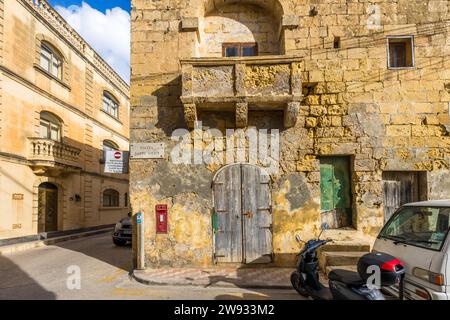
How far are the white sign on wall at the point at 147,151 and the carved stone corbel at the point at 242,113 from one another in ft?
6.42

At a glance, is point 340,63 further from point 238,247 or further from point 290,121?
point 238,247

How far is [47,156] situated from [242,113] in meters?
10.6

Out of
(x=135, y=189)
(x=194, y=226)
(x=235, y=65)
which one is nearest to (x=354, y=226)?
(x=194, y=226)

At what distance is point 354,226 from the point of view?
6.67 m

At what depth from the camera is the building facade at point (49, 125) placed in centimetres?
1126

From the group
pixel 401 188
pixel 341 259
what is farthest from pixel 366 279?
pixel 401 188

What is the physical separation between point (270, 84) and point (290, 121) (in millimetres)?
993

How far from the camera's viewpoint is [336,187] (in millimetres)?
6898

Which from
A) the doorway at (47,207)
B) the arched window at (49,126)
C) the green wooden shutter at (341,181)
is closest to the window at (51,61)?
the arched window at (49,126)

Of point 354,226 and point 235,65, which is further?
point 354,226

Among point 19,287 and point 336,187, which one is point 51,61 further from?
point 336,187

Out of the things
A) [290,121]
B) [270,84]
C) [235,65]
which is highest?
[235,65]

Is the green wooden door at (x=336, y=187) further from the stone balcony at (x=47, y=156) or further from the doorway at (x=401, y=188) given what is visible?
the stone balcony at (x=47, y=156)
